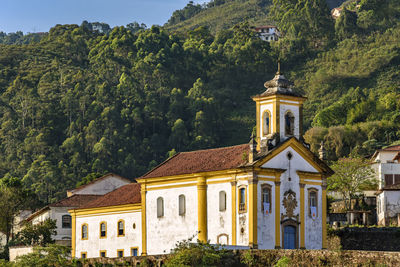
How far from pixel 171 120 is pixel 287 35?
40.6 metres

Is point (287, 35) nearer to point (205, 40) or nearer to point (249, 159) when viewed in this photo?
point (205, 40)

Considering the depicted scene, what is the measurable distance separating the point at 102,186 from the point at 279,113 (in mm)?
29336

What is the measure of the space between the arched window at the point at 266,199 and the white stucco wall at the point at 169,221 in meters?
4.54

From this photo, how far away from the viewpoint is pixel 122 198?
6538 cm

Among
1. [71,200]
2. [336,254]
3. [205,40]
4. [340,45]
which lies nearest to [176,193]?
[336,254]

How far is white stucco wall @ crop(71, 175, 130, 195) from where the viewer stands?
82.8m

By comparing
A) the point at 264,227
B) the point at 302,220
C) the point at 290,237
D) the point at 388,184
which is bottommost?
the point at 290,237

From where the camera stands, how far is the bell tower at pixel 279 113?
57812 mm

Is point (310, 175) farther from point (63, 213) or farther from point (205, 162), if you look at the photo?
point (63, 213)

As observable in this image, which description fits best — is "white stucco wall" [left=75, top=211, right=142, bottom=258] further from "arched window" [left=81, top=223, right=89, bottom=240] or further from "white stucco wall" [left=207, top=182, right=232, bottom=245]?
"white stucco wall" [left=207, top=182, right=232, bottom=245]

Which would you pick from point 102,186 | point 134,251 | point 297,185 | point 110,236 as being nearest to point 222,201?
point 297,185

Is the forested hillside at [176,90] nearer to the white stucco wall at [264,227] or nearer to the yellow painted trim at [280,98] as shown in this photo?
the yellow painted trim at [280,98]

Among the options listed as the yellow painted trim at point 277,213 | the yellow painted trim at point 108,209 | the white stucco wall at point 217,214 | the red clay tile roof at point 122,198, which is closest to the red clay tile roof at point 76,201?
the yellow painted trim at point 108,209

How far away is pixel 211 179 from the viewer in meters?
57.1
